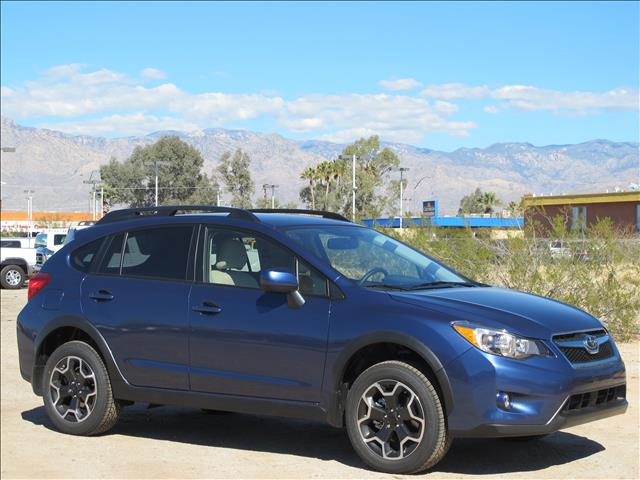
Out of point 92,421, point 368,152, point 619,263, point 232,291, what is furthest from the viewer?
point 368,152

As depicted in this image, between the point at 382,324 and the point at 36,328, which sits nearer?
the point at 382,324

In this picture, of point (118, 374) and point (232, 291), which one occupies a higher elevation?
point (232, 291)

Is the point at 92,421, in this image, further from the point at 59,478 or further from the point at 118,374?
the point at 59,478

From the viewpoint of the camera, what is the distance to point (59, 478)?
22.9 feet

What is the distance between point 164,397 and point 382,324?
199 centimetres

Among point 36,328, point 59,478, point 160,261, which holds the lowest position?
point 59,478

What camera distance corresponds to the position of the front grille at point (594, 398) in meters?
6.79

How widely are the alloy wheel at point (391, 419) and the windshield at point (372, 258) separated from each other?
0.83 meters

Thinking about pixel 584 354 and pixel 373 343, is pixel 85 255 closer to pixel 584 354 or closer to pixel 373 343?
pixel 373 343

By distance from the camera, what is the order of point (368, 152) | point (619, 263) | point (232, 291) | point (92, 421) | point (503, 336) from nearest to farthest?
1. point (503, 336)
2. point (232, 291)
3. point (92, 421)
4. point (619, 263)
5. point (368, 152)

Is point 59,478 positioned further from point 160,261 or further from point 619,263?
point 619,263

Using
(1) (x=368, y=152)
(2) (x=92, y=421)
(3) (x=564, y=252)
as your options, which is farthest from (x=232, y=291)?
(1) (x=368, y=152)

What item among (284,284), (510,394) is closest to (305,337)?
(284,284)

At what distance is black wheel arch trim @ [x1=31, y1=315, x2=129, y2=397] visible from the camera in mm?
8172
